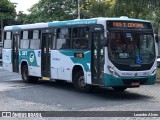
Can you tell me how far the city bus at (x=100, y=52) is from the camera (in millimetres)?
13945

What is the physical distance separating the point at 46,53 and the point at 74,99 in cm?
466

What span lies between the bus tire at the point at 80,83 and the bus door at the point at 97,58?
0.85 metres

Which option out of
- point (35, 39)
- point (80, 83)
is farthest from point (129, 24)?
point (35, 39)

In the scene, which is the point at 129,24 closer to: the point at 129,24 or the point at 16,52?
the point at 129,24

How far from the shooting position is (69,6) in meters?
60.3

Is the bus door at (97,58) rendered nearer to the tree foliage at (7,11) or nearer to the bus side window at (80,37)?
the bus side window at (80,37)

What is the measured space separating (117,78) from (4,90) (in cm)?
515

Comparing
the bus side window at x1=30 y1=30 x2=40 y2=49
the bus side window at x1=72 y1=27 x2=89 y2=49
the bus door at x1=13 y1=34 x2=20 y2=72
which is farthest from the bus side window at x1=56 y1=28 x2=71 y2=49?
the bus door at x1=13 y1=34 x2=20 y2=72

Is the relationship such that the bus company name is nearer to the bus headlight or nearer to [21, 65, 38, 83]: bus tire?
the bus headlight

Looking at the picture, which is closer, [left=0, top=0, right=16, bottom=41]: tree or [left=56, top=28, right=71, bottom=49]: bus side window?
[left=56, top=28, right=71, bottom=49]: bus side window

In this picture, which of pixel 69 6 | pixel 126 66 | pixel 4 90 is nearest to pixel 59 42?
pixel 4 90

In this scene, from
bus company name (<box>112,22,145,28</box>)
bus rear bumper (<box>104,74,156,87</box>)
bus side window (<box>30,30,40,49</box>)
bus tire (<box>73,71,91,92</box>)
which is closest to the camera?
bus rear bumper (<box>104,74,156,87</box>)

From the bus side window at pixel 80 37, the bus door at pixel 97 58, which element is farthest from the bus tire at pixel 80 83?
the bus side window at pixel 80 37

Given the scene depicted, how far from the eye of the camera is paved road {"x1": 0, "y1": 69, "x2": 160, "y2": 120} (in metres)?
11.9
